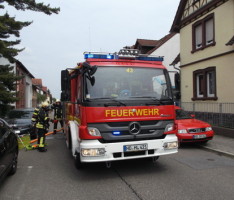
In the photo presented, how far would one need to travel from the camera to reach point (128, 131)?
5.23 meters

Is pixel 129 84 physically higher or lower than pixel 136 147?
higher

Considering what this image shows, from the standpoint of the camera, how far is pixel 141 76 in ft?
18.5

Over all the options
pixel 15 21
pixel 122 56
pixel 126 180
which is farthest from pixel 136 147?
pixel 15 21

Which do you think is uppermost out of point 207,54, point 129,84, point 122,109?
point 207,54

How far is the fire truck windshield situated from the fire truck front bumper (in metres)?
0.94

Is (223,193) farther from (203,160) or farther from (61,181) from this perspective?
(61,181)

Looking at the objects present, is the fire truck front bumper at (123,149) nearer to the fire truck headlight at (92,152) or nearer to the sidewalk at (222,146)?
the fire truck headlight at (92,152)

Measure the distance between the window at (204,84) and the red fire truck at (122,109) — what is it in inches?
372

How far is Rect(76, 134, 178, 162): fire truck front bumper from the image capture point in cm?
497

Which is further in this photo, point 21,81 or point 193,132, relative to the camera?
point 21,81

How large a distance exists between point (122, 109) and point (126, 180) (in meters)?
1.49

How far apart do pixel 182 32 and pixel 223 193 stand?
1504 centimetres

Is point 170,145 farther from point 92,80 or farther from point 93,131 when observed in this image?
point 92,80

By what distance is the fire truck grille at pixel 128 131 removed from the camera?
5090mm
